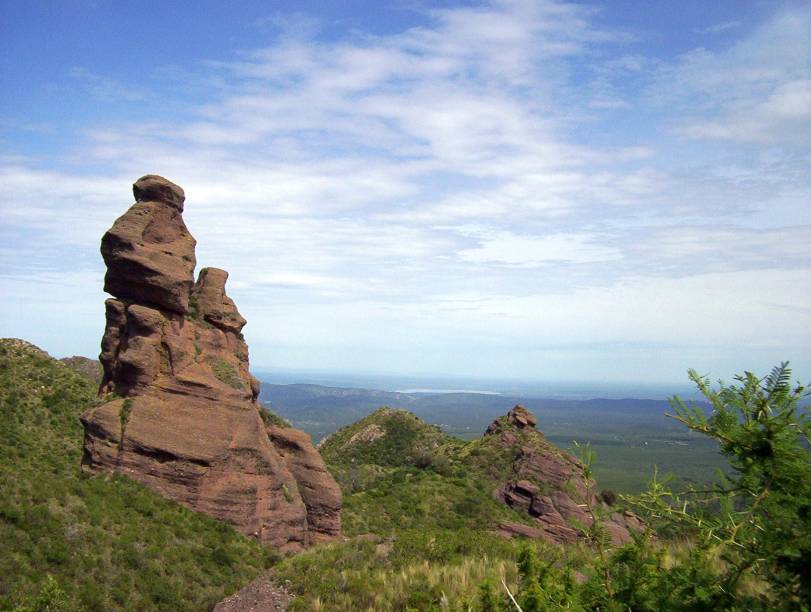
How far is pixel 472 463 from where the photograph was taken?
60.5m

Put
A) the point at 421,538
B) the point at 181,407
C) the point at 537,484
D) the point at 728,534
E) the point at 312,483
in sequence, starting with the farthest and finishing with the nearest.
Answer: the point at 537,484 < the point at 312,483 < the point at 181,407 < the point at 421,538 < the point at 728,534

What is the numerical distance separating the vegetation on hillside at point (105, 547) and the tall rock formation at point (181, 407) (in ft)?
5.30

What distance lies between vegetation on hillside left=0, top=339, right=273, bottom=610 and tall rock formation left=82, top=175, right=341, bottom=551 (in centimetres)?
162

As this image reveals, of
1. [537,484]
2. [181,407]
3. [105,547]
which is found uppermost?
[181,407]

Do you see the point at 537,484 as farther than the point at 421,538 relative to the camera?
Yes

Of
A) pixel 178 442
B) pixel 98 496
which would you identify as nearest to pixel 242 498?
pixel 178 442

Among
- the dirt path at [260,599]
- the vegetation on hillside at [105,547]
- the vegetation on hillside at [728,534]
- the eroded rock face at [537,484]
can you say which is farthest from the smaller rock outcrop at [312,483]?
the vegetation on hillside at [728,534]

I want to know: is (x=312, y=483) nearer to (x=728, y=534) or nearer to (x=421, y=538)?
(x=421, y=538)

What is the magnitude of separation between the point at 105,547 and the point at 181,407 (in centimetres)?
884

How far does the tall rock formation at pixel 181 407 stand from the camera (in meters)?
28.0

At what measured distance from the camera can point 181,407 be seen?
97.0 ft

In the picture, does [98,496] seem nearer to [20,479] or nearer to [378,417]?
[20,479]

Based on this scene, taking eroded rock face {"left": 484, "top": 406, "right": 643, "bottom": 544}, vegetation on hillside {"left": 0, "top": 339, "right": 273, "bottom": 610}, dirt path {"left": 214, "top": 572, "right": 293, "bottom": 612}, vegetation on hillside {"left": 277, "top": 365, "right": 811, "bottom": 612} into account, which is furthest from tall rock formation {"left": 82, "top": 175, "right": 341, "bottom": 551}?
vegetation on hillside {"left": 277, "top": 365, "right": 811, "bottom": 612}

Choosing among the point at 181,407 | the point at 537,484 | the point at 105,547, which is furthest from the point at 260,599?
the point at 537,484
